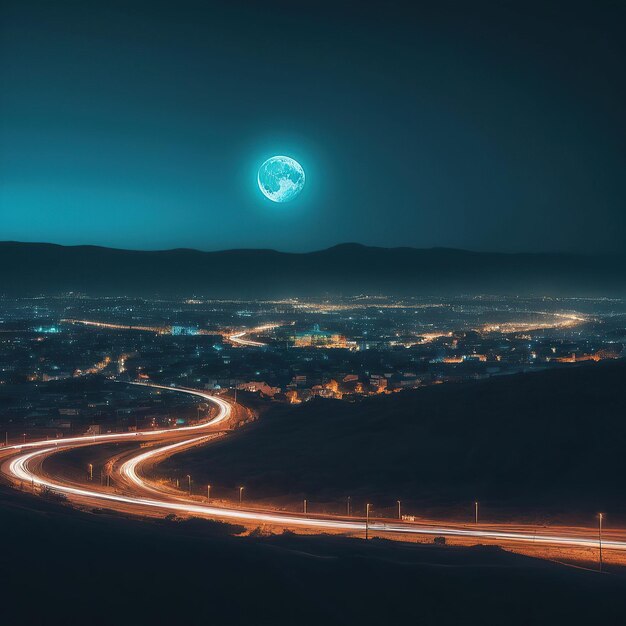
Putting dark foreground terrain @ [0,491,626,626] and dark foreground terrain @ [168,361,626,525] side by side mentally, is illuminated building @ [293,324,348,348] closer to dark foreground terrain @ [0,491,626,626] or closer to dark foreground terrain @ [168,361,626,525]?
dark foreground terrain @ [168,361,626,525]

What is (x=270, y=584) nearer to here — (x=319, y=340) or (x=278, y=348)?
(x=278, y=348)

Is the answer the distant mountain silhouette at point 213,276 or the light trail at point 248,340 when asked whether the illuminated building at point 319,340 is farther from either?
the distant mountain silhouette at point 213,276

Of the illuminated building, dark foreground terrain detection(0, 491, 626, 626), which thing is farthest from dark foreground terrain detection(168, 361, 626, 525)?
the illuminated building

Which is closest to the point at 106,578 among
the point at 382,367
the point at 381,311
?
the point at 382,367

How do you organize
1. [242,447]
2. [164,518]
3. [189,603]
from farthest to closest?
[242,447] < [164,518] < [189,603]

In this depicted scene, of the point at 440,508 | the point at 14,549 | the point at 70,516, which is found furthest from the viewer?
the point at 440,508

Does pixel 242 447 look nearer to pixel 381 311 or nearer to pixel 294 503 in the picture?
pixel 294 503

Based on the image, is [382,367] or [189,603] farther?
[382,367]

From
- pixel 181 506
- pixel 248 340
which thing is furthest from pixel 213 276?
pixel 181 506
